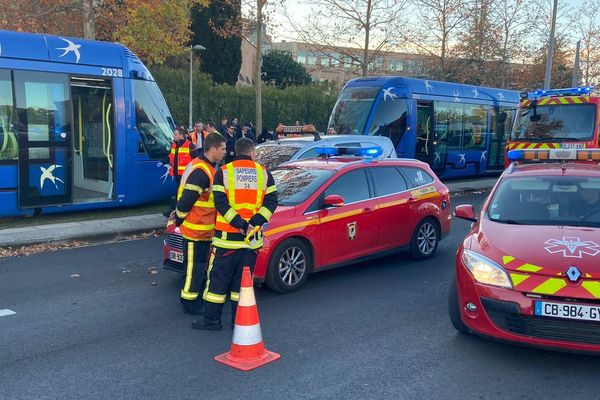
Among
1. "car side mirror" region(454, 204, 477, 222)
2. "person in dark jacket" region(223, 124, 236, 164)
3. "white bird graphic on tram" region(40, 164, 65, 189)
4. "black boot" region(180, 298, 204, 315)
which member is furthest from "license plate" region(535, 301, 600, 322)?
"person in dark jacket" region(223, 124, 236, 164)

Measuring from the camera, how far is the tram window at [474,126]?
1989 cm

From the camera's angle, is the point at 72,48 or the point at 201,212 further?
the point at 72,48

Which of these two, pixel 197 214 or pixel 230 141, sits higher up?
pixel 230 141

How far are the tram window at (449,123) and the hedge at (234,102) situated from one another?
965cm

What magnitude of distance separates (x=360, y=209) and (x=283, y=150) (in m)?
4.00

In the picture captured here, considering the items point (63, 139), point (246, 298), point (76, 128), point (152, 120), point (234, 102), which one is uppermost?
point (234, 102)

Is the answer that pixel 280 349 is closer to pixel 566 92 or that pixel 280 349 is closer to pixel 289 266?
pixel 289 266

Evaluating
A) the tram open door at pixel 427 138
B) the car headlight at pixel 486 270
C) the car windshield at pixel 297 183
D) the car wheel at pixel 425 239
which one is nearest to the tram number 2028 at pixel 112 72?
the car windshield at pixel 297 183

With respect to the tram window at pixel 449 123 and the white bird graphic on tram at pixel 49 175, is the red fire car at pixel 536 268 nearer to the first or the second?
the white bird graphic on tram at pixel 49 175

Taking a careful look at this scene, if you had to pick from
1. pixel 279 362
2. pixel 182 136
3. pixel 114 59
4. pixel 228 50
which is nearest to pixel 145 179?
pixel 182 136

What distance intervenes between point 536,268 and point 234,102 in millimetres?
21762

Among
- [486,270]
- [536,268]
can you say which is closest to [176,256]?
[486,270]

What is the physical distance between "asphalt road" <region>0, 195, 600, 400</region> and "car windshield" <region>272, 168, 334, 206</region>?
41.5 inches

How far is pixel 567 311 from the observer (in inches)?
178
